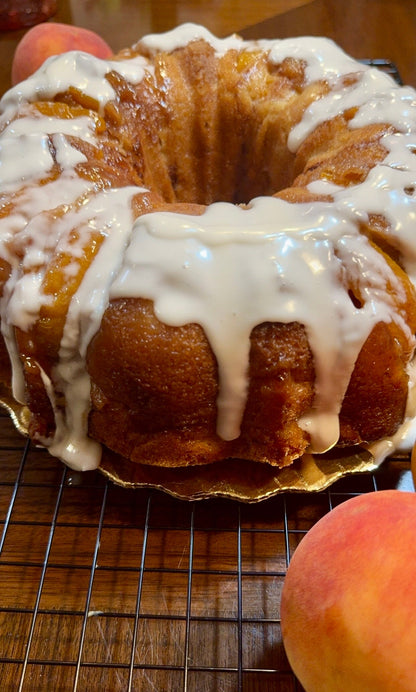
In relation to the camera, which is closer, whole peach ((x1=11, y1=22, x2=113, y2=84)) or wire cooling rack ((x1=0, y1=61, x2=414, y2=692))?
wire cooling rack ((x1=0, y1=61, x2=414, y2=692))

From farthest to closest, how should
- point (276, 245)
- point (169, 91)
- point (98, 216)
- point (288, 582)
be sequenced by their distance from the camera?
point (169, 91)
point (98, 216)
point (276, 245)
point (288, 582)

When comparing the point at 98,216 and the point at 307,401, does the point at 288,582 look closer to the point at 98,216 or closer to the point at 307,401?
the point at 307,401

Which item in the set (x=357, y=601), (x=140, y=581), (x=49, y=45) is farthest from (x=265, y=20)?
(x=357, y=601)

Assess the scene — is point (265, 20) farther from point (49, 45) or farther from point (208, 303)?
point (208, 303)

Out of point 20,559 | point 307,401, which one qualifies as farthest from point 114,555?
point 307,401

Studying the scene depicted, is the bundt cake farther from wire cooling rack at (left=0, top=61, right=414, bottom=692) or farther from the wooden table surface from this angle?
the wooden table surface

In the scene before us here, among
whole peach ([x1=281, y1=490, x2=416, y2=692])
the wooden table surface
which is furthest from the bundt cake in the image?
the wooden table surface
